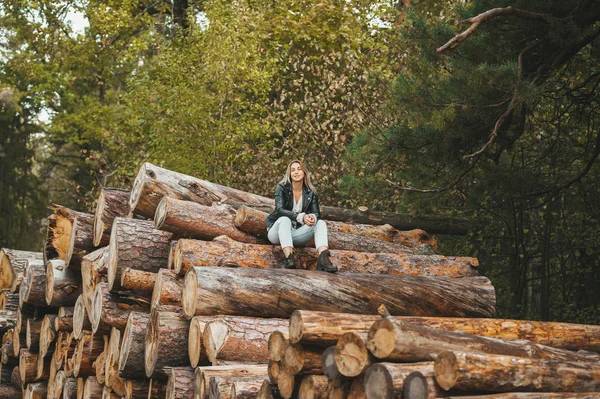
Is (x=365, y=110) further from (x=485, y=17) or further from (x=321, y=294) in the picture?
(x=321, y=294)

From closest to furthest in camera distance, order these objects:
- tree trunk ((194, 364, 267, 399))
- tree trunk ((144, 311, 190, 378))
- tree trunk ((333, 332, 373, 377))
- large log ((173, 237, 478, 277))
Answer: tree trunk ((333, 332, 373, 377)) → tree trunk ((194, 364, 267, 399)) → tree trunk ((144, 311, 190, 378)) → large log ((173, 237, 478, 277))

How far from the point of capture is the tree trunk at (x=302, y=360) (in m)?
5.84

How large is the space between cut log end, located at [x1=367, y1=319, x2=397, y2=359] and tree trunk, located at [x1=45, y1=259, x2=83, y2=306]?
6454mm

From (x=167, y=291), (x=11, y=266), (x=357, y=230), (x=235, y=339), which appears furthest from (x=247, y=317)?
(x=11, y=266)

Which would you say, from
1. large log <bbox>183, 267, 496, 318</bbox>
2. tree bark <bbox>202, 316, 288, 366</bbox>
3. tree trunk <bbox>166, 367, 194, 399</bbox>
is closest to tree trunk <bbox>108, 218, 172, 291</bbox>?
large log <bbox>183, 267, 496, 318</bbox>

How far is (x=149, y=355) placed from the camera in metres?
7.86

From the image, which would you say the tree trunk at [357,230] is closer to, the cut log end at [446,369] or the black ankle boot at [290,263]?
the black ankle boot at [290,263]

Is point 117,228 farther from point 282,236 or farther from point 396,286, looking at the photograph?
point 396,286

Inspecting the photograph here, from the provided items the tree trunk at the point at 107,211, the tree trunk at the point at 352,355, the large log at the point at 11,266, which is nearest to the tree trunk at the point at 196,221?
the tree trunk at the point at 107,211

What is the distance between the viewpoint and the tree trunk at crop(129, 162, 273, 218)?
9.48 m

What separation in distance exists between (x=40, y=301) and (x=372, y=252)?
4.60 meters

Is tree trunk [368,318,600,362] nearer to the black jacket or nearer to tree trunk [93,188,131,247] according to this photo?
the black jacket

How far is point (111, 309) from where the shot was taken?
8.82 m

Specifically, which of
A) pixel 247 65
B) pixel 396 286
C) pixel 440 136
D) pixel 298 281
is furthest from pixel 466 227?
pixel 247 65
